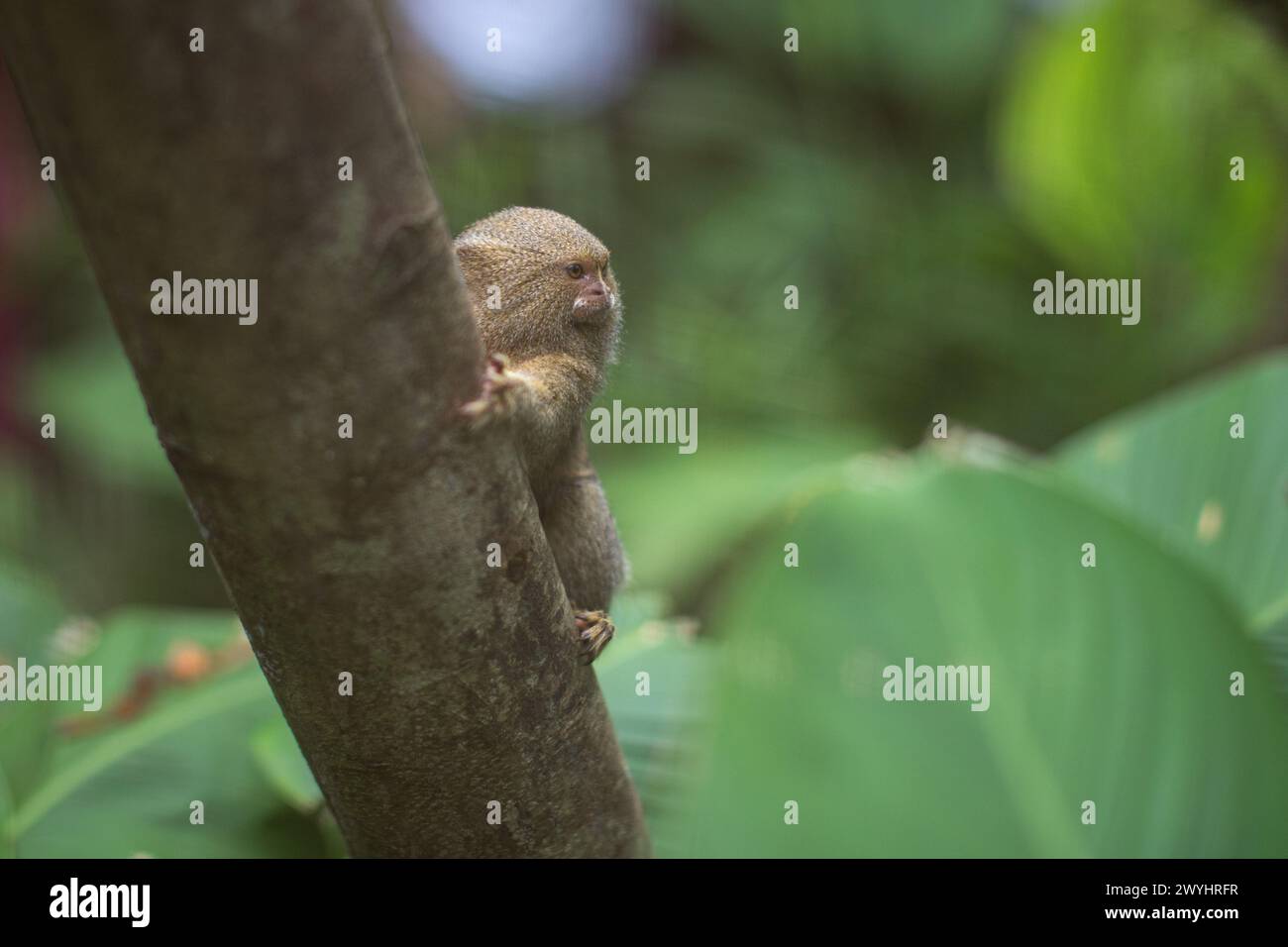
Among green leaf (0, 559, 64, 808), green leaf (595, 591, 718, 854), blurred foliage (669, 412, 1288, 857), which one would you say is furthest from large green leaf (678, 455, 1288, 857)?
green leaf (0, 559, 64, 808)

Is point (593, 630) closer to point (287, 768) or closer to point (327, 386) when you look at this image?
point (287, 768)

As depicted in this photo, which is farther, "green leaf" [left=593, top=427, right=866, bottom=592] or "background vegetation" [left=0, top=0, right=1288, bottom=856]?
"green leaf" [left=593, top=427, right=866, bottom=592]

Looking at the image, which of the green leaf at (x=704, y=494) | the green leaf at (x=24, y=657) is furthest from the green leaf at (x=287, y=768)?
the green leaf at (x=704, y=494)

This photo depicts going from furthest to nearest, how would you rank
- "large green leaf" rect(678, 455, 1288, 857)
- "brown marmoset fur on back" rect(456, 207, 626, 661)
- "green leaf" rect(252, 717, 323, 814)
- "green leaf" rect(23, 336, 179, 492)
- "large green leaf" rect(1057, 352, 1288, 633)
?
"green leaf" rect(23, 336, 179, 492)
"large green leaf" rect(1057, 352, 1288, 633)
"green leaf" rect(252, 717, 323, 814)
"brown marmoset fur on back" rect(456, 207, 626, 661)
"large green leaf" rect(678, 455, 1288, 857)

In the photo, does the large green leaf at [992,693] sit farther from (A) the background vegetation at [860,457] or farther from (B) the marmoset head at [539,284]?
(B) the marmoset head at [539,284]

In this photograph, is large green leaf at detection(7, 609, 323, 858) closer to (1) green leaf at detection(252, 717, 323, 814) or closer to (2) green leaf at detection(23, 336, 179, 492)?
(1) green leaf at detection(252, 717, 323, 814)
